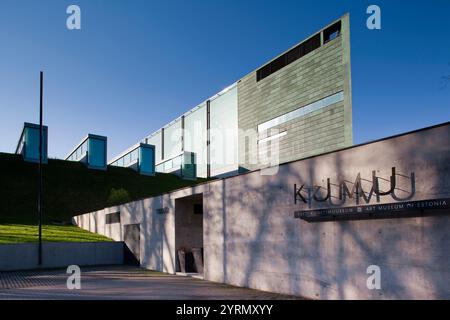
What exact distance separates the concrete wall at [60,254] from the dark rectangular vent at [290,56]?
3532 cm

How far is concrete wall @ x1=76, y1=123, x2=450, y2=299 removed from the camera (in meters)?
8.41

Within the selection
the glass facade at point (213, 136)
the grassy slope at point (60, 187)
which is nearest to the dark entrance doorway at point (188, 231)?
the grassy slope at point (60, 187)

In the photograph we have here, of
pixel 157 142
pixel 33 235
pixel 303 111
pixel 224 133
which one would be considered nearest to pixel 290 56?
pixel 303 111

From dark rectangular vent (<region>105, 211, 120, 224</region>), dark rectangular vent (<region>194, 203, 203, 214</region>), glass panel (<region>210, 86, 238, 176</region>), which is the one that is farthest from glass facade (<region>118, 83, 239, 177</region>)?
dark rectangular vent (<region>194, 203, 203, 214</region>)

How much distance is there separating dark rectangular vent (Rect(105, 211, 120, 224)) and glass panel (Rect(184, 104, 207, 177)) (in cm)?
3923

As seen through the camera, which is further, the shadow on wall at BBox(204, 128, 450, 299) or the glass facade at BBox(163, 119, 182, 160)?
the glass facade at BBox(163, 119, 182, 160)

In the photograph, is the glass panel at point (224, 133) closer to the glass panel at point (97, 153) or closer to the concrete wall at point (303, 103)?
the concrete wall at point (303, 103)

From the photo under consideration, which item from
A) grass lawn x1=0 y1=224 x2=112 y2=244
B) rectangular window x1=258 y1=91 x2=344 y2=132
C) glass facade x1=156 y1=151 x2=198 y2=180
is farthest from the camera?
glass facade x1=156 y1=151 x2=198 y2=180

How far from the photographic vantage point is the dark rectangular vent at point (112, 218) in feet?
86.2

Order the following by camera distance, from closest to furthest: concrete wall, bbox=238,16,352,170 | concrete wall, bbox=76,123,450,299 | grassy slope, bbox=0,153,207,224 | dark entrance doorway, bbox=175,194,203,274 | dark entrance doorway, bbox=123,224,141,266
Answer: concrete wall, bbox=76,123,450,299
dark entrance doorway, bbox=175,194,203,274
dark entrance doorway, bbox=123,224,141,266
grassy slope, bbox=0,153,207,224
concrete wall, bbox=238,16,352,170

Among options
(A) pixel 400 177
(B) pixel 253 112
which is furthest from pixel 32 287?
(B) pixel 253 112

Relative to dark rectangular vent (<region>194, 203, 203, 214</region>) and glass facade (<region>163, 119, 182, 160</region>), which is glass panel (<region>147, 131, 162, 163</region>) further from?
dark rectangular vent (<region>194, 203, 203, 214</region>)

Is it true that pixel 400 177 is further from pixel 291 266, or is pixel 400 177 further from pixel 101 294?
pixel 101 294

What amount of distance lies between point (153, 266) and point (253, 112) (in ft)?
137
